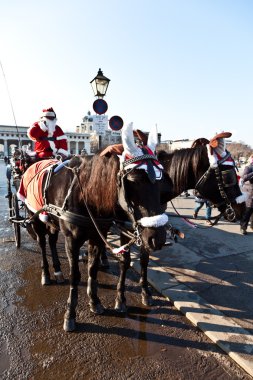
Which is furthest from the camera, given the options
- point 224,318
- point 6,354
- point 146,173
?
point 224,318

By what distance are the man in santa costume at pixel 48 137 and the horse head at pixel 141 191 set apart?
3227 mm

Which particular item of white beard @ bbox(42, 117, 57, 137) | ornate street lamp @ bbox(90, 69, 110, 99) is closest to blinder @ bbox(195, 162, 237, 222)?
white beard @ bbox(42, 117, 57, 137)

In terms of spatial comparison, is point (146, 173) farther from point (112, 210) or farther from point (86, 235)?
point (86, 235)

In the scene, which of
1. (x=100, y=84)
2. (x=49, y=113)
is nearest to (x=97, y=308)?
(x=49, y=113)

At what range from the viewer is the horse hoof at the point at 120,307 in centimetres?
357

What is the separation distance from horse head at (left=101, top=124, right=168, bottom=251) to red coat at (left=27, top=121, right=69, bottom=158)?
3227 mm

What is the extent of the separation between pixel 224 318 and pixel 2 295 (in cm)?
336

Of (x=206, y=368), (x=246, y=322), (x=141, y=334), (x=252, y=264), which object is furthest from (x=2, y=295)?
(x=252, y=264)

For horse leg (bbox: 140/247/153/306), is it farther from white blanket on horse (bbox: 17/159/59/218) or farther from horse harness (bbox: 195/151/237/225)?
white blanket on horse (bbox: 17/159/59/218)

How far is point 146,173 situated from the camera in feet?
7.54

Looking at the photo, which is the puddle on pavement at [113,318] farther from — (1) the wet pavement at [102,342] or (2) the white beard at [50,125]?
(2) the white beard at [50,125]

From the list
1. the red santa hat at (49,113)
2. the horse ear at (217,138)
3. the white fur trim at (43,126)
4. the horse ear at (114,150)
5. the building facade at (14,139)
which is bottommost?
the building facade at (14,139)

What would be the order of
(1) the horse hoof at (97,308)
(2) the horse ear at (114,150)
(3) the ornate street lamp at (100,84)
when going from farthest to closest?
(3) the ornate street lamp at (100,84), (1) the horse hoof at (97,308), (2) the horse ear at (114,150)

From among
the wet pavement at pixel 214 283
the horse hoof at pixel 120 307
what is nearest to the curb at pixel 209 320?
the wet pavement at pixel 214 283
